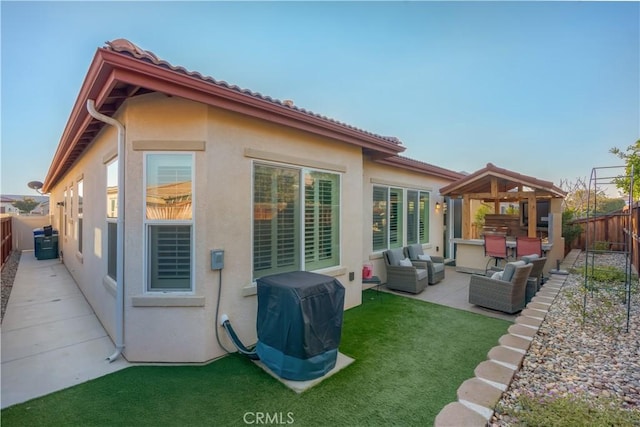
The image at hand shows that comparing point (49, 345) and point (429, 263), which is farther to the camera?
point (429, 263)

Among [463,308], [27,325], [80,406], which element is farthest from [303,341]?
[27,325]

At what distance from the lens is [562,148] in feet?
54.3

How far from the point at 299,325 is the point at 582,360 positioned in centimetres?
371

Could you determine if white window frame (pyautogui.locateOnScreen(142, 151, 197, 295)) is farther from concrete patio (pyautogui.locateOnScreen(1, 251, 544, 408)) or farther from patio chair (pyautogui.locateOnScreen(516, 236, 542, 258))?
patio chair (pyautogui.locateOnScreen(516, 236, 542, 258))

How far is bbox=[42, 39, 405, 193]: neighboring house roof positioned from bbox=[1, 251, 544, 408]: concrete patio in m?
3.57

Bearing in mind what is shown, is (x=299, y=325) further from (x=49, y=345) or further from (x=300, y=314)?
(x=49, y=345)

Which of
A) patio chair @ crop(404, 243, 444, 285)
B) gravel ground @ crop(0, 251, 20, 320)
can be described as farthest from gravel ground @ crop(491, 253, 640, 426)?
gravel ground @ crop(0, 251, 20, 320)

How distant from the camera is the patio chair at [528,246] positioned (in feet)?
27.5

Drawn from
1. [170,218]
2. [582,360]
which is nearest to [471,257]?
[582,360]

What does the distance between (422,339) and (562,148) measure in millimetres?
17957

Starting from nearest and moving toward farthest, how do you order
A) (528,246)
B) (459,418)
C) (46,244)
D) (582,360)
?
(459,418), (582,360), (528,246), (46,244)

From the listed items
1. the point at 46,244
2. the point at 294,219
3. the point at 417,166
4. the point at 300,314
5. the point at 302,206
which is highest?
the point at 417,166

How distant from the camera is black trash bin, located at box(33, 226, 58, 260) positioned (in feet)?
43.9

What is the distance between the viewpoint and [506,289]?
593cm
